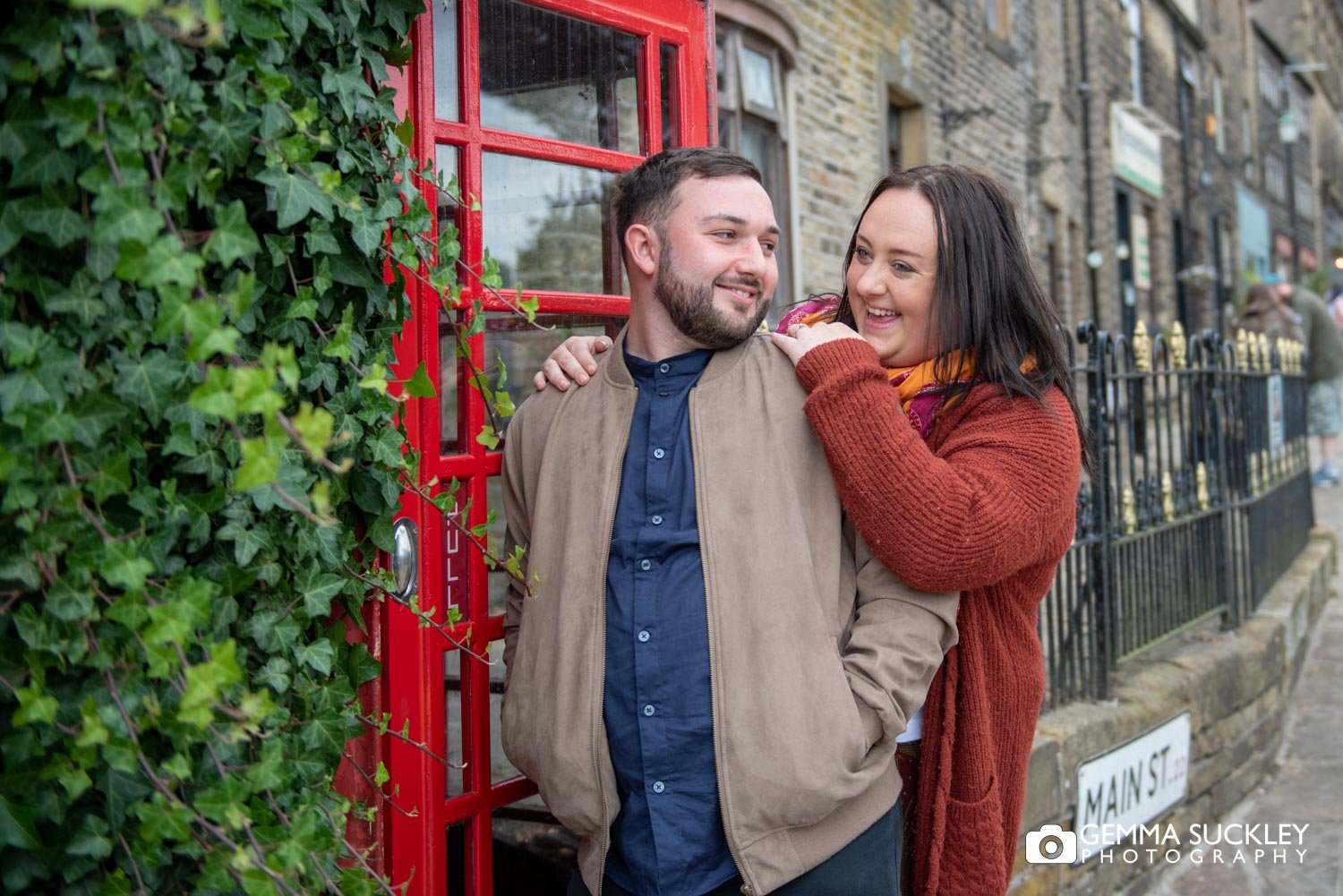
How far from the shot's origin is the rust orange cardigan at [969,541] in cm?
200

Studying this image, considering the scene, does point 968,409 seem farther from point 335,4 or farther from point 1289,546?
point 1289,546

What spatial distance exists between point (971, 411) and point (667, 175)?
0.72m

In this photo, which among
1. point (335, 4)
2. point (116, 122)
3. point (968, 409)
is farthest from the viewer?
point (968, 409)

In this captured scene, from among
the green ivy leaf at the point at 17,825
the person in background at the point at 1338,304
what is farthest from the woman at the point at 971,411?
the person in background at the point at 1338,304

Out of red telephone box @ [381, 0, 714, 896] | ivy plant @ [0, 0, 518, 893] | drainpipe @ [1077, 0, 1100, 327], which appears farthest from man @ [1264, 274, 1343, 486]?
ivy plant @ [0, 0, 518, 893]

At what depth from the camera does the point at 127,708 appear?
1.50 m

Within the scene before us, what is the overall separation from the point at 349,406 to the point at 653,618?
0.62 m

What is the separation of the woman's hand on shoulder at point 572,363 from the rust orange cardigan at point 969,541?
48 centimetres

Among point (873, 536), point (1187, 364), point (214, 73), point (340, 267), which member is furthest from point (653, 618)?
point (1187, 364)

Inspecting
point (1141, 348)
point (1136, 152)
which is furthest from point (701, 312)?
point (1136, 152)

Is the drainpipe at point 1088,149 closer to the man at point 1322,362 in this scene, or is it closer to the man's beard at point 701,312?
the man at point 1322,362

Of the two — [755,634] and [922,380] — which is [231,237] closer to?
[755,634]

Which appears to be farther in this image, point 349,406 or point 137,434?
point 349,406

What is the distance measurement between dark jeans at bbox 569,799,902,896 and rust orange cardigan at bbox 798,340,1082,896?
166 mm
